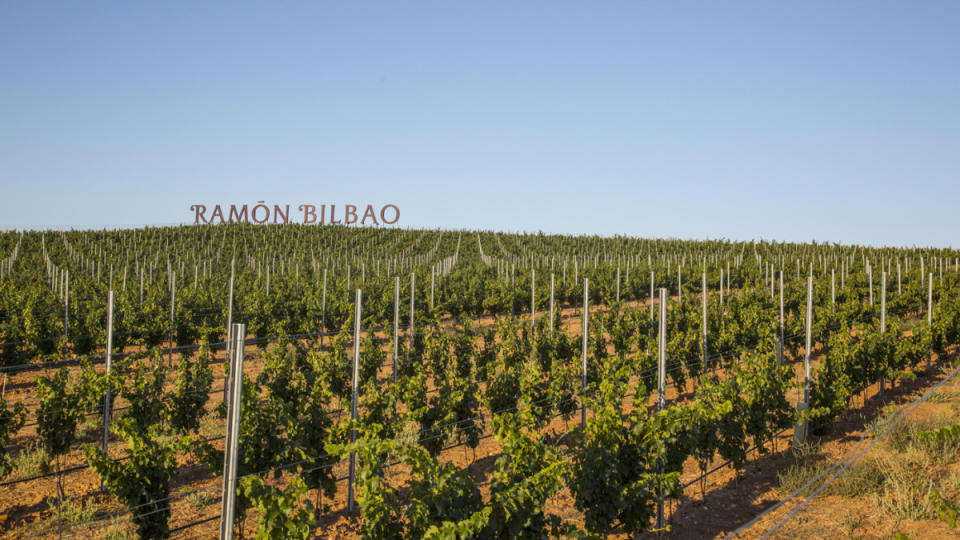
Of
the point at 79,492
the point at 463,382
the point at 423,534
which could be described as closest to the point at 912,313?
the point at 463,382

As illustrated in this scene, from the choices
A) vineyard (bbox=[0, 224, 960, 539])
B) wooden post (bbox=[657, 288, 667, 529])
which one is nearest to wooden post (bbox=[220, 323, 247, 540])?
Answer: vineyard (bbox=[0, 224, 960, 539])

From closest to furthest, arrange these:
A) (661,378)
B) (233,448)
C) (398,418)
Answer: (233,448) → (398,418) → (661,378)

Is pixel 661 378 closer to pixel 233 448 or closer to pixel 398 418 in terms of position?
pixel 398 418

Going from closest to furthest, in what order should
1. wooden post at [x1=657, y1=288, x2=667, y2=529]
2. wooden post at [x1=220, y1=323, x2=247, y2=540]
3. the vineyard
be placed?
wooden post at [x1=220, y1=323, x2=247, y2=540] → the vineyard → wooden post at [x1=657, y1=288, x2=667, y2=529]

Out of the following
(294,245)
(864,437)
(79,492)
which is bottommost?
(79,492)

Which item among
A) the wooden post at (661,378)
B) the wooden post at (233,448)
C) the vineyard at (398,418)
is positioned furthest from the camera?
the wooden post at (661,378)

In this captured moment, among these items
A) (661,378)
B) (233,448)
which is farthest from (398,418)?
(661,378)

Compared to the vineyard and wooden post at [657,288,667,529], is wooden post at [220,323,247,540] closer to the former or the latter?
the vineyard

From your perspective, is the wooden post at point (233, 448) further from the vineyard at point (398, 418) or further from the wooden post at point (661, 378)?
the wooden post at point (661, 378)

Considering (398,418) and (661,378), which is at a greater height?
(661,378)

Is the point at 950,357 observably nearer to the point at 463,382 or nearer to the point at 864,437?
the point at 864,437

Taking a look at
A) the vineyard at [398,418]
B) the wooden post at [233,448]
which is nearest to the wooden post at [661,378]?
the vineyard at [398,418]

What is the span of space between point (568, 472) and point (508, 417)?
3.02 ft

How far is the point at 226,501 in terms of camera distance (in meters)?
4.73
